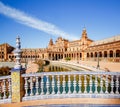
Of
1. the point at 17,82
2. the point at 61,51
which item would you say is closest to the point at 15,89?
the point at 17,82

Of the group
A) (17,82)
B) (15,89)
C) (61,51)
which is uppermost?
(61,51)

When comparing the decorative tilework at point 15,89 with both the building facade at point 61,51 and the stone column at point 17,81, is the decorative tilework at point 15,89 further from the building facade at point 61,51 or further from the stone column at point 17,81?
the building facade at point 61,51

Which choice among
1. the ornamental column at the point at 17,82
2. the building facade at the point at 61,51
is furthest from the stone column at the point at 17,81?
the building facade at the point at 61,51

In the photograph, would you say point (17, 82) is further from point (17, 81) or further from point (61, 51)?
point (61, 51)

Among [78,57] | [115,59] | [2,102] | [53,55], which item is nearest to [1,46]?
[53,55]

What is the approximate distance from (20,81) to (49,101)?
4.21 feet

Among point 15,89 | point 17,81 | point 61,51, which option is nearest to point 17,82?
point 17,81

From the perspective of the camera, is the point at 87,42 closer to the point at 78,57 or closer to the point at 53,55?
the point at 78,57

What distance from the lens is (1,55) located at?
300 feet

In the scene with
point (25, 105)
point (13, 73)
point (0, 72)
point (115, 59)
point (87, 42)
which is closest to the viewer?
point (25, 105)

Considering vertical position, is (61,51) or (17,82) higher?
(61,51)

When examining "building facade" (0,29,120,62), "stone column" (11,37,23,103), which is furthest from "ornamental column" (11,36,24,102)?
"building facade" (0,29,120,62)

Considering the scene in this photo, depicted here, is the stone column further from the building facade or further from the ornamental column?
the building facade

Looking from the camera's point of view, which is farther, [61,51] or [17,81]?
[61,51]
